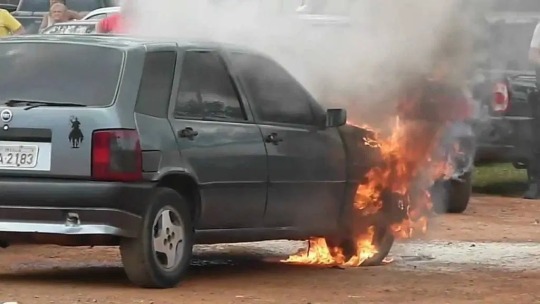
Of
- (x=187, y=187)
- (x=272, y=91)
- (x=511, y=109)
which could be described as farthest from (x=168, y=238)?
(x=511, y=109)

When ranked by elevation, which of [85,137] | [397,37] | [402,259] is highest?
[397,37]

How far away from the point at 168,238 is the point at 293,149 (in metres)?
1.30

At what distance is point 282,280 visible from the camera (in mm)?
9664

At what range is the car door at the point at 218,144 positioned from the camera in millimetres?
9031

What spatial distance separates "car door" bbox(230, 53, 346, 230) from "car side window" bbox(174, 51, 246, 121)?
154mm

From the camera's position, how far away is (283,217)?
382 inches

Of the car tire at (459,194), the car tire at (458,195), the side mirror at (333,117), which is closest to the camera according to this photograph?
the side mirror at (333,117)

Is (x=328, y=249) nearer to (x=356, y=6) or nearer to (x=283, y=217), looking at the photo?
(x=283, y=217)

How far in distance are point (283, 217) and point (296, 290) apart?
2.46ft

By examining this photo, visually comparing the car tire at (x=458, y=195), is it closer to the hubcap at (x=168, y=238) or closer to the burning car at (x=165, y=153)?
the burning car at (x=165, y=153)

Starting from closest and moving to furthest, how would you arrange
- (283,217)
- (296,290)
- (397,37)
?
(296,290), (283,217), (397,37)

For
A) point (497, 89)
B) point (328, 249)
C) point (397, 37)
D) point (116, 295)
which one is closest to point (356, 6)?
point (397, 37)

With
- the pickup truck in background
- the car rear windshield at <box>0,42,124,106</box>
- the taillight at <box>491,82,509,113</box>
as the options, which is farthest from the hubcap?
the taillight at <box>491,82,509,113</box>

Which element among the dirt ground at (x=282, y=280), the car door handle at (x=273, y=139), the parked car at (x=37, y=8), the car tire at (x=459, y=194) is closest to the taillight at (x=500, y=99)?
the car tire at (x=459, y=194)
